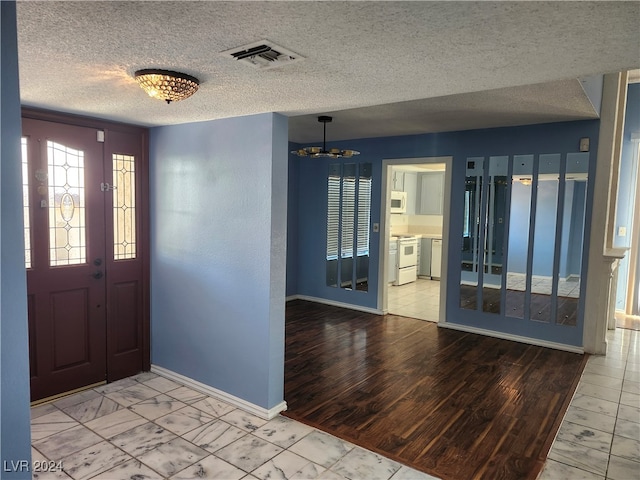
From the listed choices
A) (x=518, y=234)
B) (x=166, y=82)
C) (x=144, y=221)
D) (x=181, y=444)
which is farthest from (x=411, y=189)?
(x=166, y=82)

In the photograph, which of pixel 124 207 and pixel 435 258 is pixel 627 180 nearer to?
pixel 435 258

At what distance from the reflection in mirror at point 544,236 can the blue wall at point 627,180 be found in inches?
85.4

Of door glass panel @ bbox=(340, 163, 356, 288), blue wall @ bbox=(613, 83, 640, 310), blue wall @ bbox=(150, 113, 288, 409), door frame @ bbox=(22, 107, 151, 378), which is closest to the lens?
blue wall @ bbox=(150, 113, 288, 409)

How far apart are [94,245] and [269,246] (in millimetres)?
1573

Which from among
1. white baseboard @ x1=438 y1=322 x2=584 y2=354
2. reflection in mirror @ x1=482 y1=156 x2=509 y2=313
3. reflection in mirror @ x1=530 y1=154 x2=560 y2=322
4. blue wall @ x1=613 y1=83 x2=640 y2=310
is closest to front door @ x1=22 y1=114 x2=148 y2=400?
white baseboard @ x1=438 y1=322 x2=584 y2=354

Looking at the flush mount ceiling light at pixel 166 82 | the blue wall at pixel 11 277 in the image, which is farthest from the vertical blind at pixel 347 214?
the blue wall at pixel 11 277

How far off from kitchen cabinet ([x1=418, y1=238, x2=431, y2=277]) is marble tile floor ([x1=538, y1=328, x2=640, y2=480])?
Answer: 4.61 m

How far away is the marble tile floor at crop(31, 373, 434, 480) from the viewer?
8.05ft

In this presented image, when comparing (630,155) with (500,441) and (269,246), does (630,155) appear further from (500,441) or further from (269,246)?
(269,246)

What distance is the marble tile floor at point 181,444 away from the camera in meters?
2.45

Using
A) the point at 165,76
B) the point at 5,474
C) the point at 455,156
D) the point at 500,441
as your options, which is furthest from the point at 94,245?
the point at 455,156

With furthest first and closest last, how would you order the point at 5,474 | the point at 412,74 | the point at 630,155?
the point at 630,155 < the point at 412,74 < the point at 5,474

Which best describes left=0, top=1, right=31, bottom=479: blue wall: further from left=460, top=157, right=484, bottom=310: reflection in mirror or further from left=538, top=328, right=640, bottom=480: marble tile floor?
left=460, top=157, right=484, bottom=310: reflection in mirror

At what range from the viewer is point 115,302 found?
3699 millimetres
